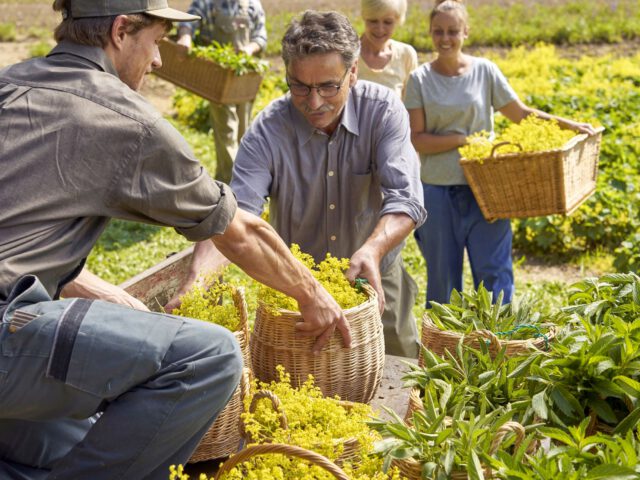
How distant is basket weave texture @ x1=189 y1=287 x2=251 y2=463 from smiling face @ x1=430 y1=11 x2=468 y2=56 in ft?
8.17

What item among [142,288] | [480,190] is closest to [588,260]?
[480,190]

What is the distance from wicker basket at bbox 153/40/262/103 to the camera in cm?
693

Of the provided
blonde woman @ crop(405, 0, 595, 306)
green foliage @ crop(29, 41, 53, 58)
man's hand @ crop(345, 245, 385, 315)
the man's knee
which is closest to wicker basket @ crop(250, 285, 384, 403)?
man's hand @ crop(345, 245, 385, 315)

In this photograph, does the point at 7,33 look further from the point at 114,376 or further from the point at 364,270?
the point at 114,376

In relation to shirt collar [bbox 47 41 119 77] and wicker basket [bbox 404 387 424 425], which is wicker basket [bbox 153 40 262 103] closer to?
shirt collar [bbox 47 41 119 77]

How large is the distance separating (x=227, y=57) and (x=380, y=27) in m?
2.24

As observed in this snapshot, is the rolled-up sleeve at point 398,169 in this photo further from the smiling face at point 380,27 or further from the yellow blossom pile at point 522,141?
the smiling face at point 380,27

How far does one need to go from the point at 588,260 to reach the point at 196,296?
14.1 feet

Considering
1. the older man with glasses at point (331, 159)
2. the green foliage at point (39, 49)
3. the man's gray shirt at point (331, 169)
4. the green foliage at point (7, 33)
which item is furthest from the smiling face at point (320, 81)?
the green foliage at point (7, 33)

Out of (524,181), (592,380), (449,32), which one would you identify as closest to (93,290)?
(592,380)

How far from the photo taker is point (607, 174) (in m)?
7.02

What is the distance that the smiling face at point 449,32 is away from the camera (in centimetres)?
472

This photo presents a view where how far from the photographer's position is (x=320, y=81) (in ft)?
11.0

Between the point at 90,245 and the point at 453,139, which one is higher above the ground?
the point at 90,245
